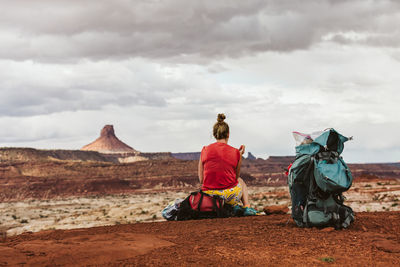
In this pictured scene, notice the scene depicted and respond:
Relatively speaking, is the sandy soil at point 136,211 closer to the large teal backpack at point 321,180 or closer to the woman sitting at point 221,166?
the woman sitting at point 221,166

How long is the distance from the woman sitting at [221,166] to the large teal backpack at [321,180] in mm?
1976

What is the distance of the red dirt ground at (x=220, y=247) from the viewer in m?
5.75

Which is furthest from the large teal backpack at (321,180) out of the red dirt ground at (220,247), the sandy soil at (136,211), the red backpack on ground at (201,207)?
the sandy soil at (136,211)

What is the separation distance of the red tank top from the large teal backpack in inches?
77.9

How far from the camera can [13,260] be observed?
5758 mm

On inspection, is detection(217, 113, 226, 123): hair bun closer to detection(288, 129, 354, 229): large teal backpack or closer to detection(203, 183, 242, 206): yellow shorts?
detection(203, 183, 242, 206): yellow shorts

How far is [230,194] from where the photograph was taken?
31.7ft

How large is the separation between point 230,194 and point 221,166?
64 centimetres

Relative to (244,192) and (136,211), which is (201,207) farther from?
(136,211)

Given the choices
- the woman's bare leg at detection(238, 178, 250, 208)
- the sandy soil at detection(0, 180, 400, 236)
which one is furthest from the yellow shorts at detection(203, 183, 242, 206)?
the sandy soil at detection(0, 180, 400, 236)

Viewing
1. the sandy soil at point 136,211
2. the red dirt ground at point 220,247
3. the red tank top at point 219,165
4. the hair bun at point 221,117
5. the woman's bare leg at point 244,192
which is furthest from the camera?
the sandy soil at point 136,211

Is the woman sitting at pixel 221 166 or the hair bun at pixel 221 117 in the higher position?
the hair bun at pixel 221 117

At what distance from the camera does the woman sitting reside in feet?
31.4

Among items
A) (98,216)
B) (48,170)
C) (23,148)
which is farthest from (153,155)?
(98,216)
